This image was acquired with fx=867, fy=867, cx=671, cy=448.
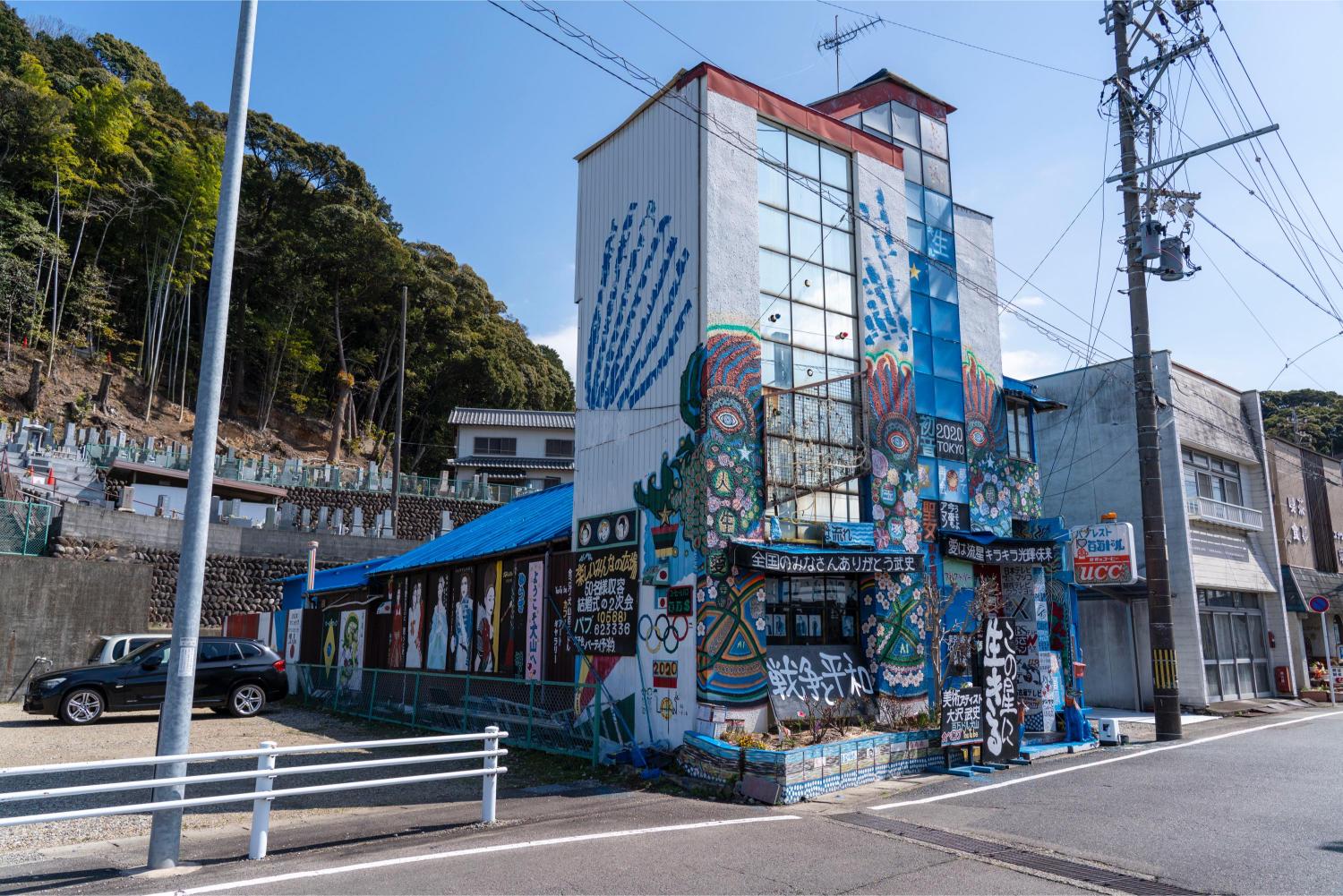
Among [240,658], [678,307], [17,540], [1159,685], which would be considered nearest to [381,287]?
[17,540]

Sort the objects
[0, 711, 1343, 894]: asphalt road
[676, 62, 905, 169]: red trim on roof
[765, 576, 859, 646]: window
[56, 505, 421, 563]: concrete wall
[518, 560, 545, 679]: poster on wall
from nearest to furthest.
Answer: [0, 711, 1343, 894]: asphalt road → [765, 576, 859, 646]: window → [676, 62, 905, 169]: red trim on roof → [518, 560, 545, 679]: poster on wall → [56, 505, 421, 563]: concrete wall

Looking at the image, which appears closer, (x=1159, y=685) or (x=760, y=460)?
(x=760, y=460)

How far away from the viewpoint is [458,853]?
7586 mm

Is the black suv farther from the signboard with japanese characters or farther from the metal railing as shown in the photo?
the metal railing

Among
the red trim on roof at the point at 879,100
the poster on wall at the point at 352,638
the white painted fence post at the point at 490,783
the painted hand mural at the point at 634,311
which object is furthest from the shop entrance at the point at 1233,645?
the poster on wall at the point at 352,638

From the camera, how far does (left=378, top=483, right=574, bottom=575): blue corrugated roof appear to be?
1638 centimetres

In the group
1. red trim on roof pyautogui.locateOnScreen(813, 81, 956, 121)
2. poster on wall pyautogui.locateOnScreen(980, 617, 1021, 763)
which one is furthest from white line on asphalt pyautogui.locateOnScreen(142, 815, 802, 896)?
red trim on roof pyautogui.locateOnScreen(813, 81, 956, 121)

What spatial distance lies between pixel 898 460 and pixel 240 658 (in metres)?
14.5

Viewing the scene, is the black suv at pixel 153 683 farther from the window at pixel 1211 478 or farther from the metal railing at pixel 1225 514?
the window at pixel 1211 478

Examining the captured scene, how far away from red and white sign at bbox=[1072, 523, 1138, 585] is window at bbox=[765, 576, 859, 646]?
6216 millimetres

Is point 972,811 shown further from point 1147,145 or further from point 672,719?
point 1147,145

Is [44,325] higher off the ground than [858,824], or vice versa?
[44,325]

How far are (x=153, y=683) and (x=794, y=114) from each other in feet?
55.3

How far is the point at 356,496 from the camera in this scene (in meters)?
44.6
